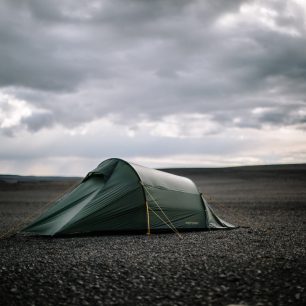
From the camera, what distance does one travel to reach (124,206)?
1400 centimetres

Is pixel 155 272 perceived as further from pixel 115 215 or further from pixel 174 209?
pixel 174 209

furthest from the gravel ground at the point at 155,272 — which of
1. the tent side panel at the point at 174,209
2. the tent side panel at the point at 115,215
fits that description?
the tent side panel at the point at 174,209

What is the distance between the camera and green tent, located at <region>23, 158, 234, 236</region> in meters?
13.7

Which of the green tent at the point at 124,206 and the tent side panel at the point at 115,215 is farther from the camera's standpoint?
the green tent at the point at 124,206

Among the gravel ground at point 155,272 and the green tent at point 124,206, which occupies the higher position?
the green tent at point 124,206

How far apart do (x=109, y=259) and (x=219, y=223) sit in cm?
782

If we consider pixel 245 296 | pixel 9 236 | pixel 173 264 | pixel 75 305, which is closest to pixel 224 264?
pixel 173 264

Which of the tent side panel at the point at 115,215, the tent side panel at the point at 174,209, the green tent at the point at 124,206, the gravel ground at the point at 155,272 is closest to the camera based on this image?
the gravel ground at the point at 155,272

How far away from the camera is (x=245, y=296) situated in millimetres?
6285

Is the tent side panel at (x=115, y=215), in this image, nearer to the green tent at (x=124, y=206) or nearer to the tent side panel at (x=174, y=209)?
the green tent at (x=124, y=206)

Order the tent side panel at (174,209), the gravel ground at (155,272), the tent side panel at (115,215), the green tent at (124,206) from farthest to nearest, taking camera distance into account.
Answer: the tent side panel at (174,209)
the green tent at (124,206)
the tent side panel at (115,215)
the gravel ground at (155,272)

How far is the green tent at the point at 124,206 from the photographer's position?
1370cm

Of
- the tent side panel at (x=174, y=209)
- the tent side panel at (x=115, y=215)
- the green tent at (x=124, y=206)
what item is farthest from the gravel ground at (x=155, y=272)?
the tent side panel at (x=174, y=209)

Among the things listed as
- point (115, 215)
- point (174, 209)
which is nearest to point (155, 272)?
point (115, 215)
